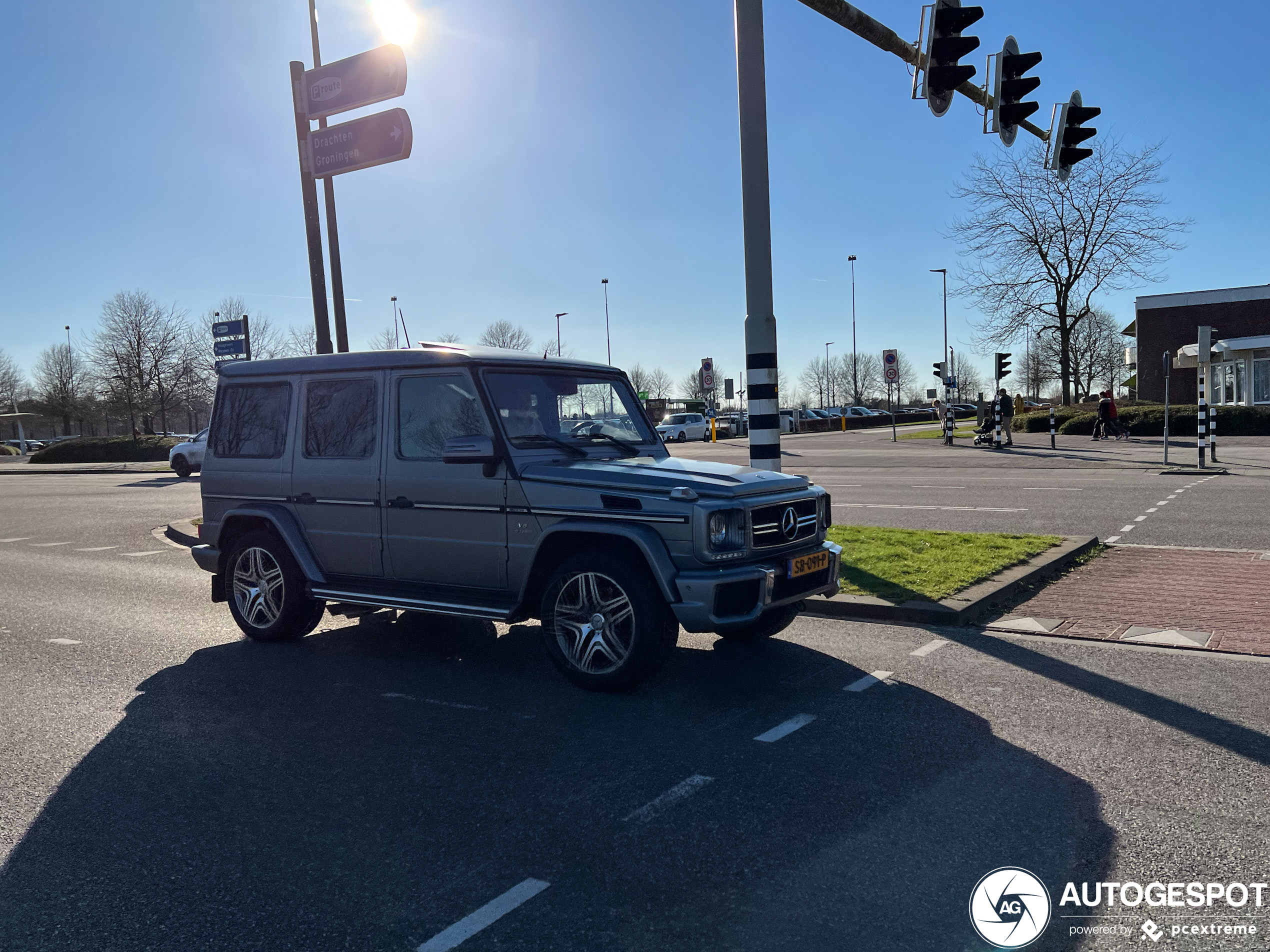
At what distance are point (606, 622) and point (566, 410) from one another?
1.58 meters

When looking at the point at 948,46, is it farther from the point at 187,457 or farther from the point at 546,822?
the point at 187,457

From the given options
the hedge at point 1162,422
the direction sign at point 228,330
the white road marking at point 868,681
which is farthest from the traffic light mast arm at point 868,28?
the hedge at point 1162,422

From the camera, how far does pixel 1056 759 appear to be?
417 centimetres

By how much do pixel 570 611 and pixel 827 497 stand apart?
1.86m

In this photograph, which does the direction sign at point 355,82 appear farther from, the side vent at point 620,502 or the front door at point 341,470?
the side vent at point 620,502

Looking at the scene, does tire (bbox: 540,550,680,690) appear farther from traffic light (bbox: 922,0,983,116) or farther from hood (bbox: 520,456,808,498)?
traffic light (bbox: 922,0,983,116)

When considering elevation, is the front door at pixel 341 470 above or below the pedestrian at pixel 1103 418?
above

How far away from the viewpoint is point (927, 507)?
46.2 ft

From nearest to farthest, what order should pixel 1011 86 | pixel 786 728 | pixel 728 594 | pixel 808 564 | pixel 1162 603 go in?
pixel 786 728 < pixel 728 594 < pixel 808 564 < pixel 1162 603 < pixel 1011 86

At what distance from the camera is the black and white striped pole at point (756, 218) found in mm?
8586

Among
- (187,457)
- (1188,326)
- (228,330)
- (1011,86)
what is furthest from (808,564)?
(1188,326)

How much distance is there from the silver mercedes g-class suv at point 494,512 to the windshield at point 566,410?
0.04 feet

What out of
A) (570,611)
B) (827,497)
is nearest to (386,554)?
(570,611)

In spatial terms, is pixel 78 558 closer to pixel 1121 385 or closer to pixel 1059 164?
Result: pixel 1059 164
